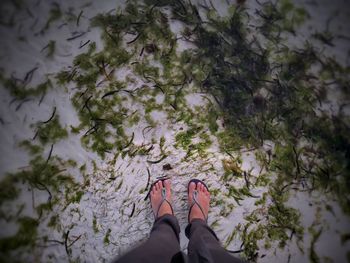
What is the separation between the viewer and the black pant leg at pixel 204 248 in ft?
5.04

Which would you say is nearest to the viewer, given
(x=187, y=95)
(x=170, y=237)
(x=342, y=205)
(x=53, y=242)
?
(x=170, y=237)

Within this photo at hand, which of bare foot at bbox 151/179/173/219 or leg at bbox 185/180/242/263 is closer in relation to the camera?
leg at bbox 185/180/242/263

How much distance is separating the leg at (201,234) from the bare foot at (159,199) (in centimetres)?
19

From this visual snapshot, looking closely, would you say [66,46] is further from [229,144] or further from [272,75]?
[272,75]

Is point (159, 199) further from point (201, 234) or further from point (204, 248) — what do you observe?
point (204, 248)

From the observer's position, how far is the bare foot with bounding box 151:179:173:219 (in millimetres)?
2133

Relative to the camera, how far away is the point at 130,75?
2.47m

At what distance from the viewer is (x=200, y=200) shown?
2139 mm

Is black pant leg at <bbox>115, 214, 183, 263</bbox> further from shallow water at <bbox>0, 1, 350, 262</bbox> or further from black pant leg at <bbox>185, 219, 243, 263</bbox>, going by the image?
shallow water at <bbox>0, 1, 350, 262</bbox>

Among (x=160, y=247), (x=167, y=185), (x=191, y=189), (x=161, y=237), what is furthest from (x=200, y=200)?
(x=160, y=247)

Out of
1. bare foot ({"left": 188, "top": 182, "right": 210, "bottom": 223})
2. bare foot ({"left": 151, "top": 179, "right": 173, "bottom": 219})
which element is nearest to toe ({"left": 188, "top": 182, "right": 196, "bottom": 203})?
bare foot ({"left": 188, "top": 182, "right": 210, "bottom": 223})

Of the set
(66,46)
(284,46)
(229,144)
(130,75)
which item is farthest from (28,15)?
(284,46)

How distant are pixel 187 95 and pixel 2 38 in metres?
1.86

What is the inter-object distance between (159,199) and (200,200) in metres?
0.34
